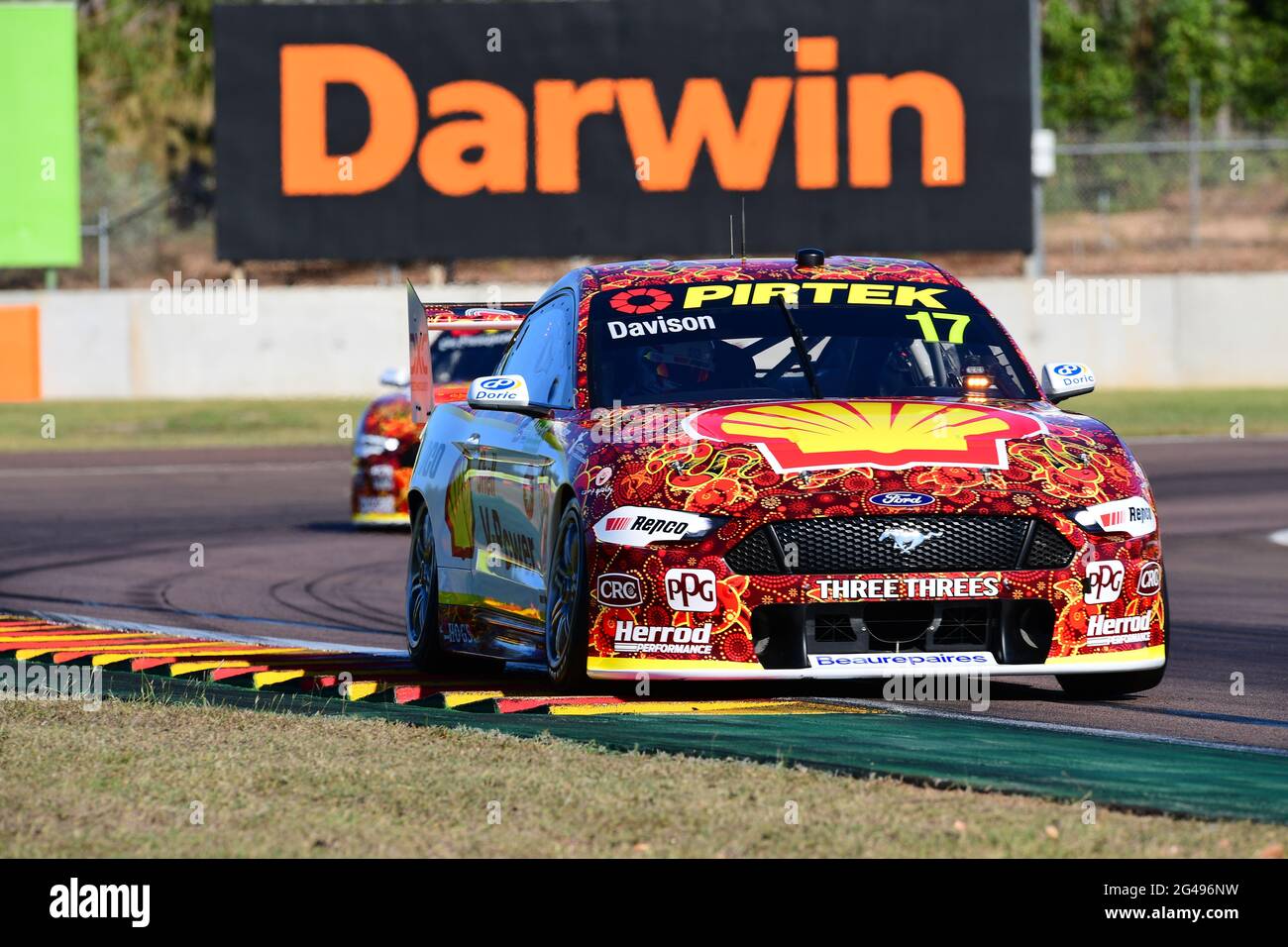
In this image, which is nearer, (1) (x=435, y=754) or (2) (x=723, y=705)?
(1) (x=435, y=754)

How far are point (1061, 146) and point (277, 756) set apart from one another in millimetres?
33395

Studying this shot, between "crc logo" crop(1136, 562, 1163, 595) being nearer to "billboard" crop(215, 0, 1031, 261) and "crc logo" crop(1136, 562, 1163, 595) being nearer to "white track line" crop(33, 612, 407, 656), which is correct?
"white track line" crop(33, 612, 407, 656)

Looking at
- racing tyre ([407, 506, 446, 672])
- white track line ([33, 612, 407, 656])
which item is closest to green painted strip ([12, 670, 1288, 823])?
racing tyre ([407, 506, 446, 672])

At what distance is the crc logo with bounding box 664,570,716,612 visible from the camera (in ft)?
27.6

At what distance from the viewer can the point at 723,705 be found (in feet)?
28.7

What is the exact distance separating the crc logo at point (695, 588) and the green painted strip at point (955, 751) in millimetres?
370

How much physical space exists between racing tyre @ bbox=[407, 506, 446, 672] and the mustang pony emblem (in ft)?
9.29

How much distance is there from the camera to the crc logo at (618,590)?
27.9ft

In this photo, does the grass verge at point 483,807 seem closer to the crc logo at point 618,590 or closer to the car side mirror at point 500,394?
the crc logo at point 618,590

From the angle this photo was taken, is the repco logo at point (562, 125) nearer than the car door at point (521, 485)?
No

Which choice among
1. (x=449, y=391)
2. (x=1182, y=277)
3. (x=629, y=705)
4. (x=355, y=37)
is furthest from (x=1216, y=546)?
(x=355, y=37)

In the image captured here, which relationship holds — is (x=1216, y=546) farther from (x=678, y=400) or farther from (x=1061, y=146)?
(x=1061, y=146)
